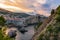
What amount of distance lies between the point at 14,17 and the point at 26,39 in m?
78.2

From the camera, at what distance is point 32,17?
188 metres

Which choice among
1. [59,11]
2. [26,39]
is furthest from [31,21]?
[59,11]

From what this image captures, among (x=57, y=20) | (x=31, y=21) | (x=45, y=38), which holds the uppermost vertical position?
(x=57, y=20)

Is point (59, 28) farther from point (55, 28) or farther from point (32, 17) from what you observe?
point (32, 17)

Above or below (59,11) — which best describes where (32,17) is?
below

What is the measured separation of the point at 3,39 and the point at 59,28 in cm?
2150

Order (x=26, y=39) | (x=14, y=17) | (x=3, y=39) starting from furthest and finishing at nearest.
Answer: (x=14, y=17) → (x=26, y=39) → (x=3, y=39)

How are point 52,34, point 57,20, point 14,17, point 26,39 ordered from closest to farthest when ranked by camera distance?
point 52,34 < point 57,20 < point 26,39 < point 14,17

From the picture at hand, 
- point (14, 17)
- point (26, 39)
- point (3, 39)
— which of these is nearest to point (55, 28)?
point (3, 39)

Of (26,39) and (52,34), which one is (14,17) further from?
(52,34)

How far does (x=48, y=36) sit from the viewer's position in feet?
168

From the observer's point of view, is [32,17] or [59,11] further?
[32,17]

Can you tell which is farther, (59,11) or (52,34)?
(59,11)

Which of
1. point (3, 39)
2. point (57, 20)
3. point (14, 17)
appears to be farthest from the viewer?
point (14, 17)
